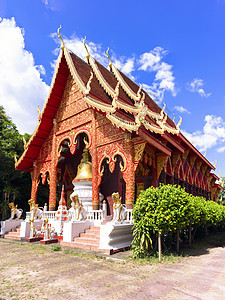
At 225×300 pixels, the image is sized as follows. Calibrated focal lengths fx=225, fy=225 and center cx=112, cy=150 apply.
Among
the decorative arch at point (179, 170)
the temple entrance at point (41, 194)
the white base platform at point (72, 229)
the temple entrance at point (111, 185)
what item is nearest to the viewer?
the white base platform at point (72, 229)

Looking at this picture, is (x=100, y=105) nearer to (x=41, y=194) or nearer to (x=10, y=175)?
(x=10, y=175)

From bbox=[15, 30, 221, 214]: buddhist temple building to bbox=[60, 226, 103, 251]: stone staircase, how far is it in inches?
45.9

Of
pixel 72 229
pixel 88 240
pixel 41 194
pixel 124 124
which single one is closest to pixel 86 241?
pixel 88 240

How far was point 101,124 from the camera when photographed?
862 cm

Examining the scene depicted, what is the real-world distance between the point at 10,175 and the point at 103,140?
1012cm

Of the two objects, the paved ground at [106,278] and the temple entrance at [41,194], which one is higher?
the temple entrance at [41,194]

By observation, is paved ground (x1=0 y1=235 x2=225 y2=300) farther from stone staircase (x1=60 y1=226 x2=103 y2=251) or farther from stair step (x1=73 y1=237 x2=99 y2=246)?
stair step (x1=73 y1=237 x2=99 y2=246)

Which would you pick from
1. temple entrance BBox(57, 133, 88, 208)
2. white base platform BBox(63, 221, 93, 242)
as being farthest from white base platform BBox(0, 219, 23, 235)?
white base platform BBox(63, 221, 93, 242)

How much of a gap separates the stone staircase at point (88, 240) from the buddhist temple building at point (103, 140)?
1.16 m

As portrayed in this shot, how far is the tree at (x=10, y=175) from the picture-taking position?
576 inches

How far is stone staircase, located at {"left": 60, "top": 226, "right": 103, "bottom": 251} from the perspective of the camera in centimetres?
626

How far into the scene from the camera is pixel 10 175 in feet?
51.3

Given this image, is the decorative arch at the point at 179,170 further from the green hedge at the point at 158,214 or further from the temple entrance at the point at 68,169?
the green hedge at the point at 158,214

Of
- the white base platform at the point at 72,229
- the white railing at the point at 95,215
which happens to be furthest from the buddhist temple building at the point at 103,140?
the white base platform at the point at 72,229
